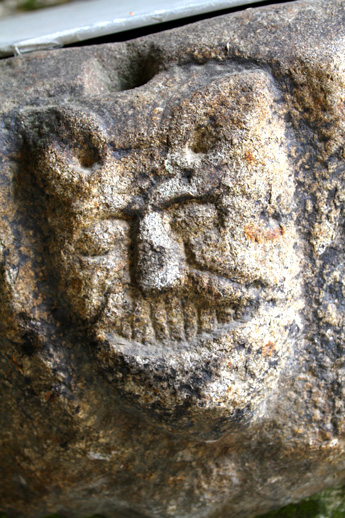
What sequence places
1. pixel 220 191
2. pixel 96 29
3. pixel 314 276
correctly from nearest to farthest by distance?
pixel 220 191, pixel 314 276, pixel 96 29

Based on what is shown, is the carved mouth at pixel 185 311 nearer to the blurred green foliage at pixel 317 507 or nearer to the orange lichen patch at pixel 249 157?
the orange lichen patch at pixel 249 157

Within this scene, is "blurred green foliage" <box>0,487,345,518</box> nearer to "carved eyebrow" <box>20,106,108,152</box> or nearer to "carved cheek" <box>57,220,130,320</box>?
"carved cheek" <box>57,220,130,320</box>

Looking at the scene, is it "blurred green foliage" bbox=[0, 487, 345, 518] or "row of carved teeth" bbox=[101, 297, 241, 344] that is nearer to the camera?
"row of carved teeth" bbox=[101, 297, 241, 344]

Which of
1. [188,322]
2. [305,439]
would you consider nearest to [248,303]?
[188,322]

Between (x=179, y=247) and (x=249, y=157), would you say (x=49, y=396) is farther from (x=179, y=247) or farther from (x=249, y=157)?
(x=249, y=157)

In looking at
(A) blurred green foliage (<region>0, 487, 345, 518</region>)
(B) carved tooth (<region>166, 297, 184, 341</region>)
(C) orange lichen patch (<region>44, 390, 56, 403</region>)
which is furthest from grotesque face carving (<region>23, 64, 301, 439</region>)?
(A) blurred green foliage (<region>0, 487, 345, 518</region>)

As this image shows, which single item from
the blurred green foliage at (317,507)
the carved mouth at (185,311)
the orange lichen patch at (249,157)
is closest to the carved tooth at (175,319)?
the carved mouth at (185,311)

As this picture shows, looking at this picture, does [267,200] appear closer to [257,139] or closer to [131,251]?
[257,139]
